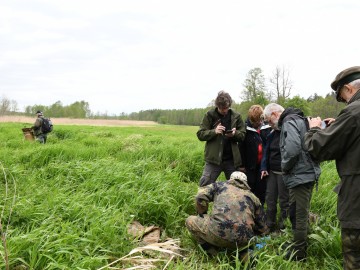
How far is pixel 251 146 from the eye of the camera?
190 inches

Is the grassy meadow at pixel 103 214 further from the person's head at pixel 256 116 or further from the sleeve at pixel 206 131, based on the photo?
the person's head at pixel 256 116

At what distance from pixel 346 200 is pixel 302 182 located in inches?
38.0

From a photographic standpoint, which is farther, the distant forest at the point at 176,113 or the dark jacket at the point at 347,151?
the distant forest at the point at 176,113

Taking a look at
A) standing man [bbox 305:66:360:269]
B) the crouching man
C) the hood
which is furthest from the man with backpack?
standing man [bbox 305:66:360:269]

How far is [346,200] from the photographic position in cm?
241

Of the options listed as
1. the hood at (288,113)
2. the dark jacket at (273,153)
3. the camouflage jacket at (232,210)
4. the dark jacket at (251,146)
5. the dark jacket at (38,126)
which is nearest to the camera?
the camouflage jacket at (232,210)

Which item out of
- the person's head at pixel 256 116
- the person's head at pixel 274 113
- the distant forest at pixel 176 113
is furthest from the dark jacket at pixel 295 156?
the distant forest at pixel 176 113

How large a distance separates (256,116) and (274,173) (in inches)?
42.9

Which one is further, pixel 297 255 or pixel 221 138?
pixel 221 138

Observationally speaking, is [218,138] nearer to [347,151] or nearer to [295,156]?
[295,156]

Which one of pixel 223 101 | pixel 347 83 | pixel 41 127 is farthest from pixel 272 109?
pixel 41 127

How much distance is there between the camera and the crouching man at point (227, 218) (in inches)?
130

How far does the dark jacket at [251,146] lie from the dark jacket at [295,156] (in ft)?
4.07

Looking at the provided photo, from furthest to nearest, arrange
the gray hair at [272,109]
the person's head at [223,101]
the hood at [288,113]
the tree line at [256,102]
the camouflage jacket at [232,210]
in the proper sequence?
the tree line at [256,102], the person's head at [223,101], the gray hair at [272,109], the hood at [288,113], the camouflage jacket at [232,210]
